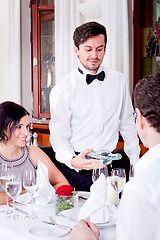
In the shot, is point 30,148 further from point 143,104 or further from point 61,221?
point 143,104

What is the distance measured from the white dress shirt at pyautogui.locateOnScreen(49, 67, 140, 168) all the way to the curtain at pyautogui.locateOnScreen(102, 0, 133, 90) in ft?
4.83

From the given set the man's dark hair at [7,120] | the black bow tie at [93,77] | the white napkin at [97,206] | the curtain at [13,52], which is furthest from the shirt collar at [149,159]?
the curtain at [13,52]

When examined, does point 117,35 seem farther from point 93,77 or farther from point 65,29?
point 93,77

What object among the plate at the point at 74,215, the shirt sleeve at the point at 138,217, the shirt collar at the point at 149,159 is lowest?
the plate at the point at 74,215

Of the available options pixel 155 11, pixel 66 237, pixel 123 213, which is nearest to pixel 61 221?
pixel 66 237

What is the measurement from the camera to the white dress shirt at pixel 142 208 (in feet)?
3.14

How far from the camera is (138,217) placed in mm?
958

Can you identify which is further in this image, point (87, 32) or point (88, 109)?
point (88, 109)

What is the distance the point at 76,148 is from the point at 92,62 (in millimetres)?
587

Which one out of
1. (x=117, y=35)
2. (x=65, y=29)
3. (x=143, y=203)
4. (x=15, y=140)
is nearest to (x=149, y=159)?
(x=143, y=203)

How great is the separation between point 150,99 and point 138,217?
0.41 metres

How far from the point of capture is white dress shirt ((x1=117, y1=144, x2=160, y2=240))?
37.7 inches

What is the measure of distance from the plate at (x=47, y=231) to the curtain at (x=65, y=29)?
3.28 meters

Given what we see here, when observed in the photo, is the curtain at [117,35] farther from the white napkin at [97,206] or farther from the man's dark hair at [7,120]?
the white napkin at [97,206]
